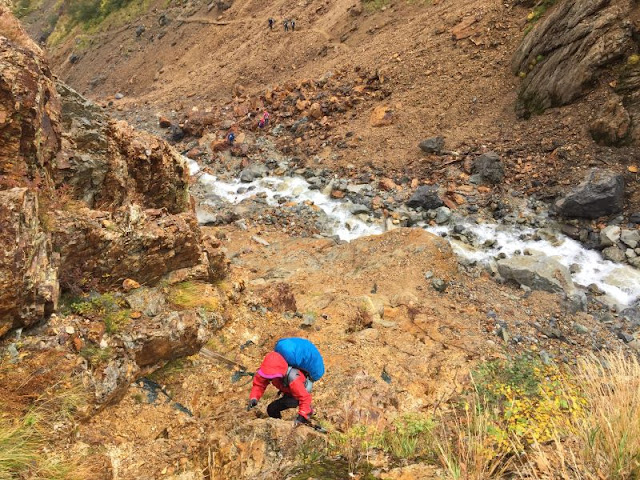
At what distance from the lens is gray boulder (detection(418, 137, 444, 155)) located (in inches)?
572

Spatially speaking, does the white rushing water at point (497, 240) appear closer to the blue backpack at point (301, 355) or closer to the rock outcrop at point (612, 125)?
the rock outcrop at point (612, 125)

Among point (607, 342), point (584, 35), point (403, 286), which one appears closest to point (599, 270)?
Answer: point (607, 342)

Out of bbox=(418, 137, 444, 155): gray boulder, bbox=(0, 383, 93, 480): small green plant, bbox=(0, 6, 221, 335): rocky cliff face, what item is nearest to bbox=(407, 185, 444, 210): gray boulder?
bbox=(418, 137, 444, 155): gray boulder

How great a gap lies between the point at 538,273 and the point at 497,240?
2.33 metres

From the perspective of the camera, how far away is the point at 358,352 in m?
6.67

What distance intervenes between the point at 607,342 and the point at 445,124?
32.9 ft

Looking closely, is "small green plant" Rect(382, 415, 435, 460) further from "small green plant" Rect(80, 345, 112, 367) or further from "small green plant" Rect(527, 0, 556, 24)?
"small green plant" Rect(527, 0, 556, 24)

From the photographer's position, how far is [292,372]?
13.7 ft

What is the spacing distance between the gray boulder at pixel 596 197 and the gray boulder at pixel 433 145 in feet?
14.9

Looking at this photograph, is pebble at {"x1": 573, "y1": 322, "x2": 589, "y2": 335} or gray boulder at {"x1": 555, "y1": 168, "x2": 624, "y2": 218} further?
gray boulder at {"x1": 555, "y1": 168, "x2": 624, "y2": 218}

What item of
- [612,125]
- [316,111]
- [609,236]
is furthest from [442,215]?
[316,111]

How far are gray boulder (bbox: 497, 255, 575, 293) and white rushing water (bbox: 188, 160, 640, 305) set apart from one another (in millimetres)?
745

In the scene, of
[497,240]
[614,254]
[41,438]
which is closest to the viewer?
[41,438]

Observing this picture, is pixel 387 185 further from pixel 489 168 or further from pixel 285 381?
pixel 285 381
